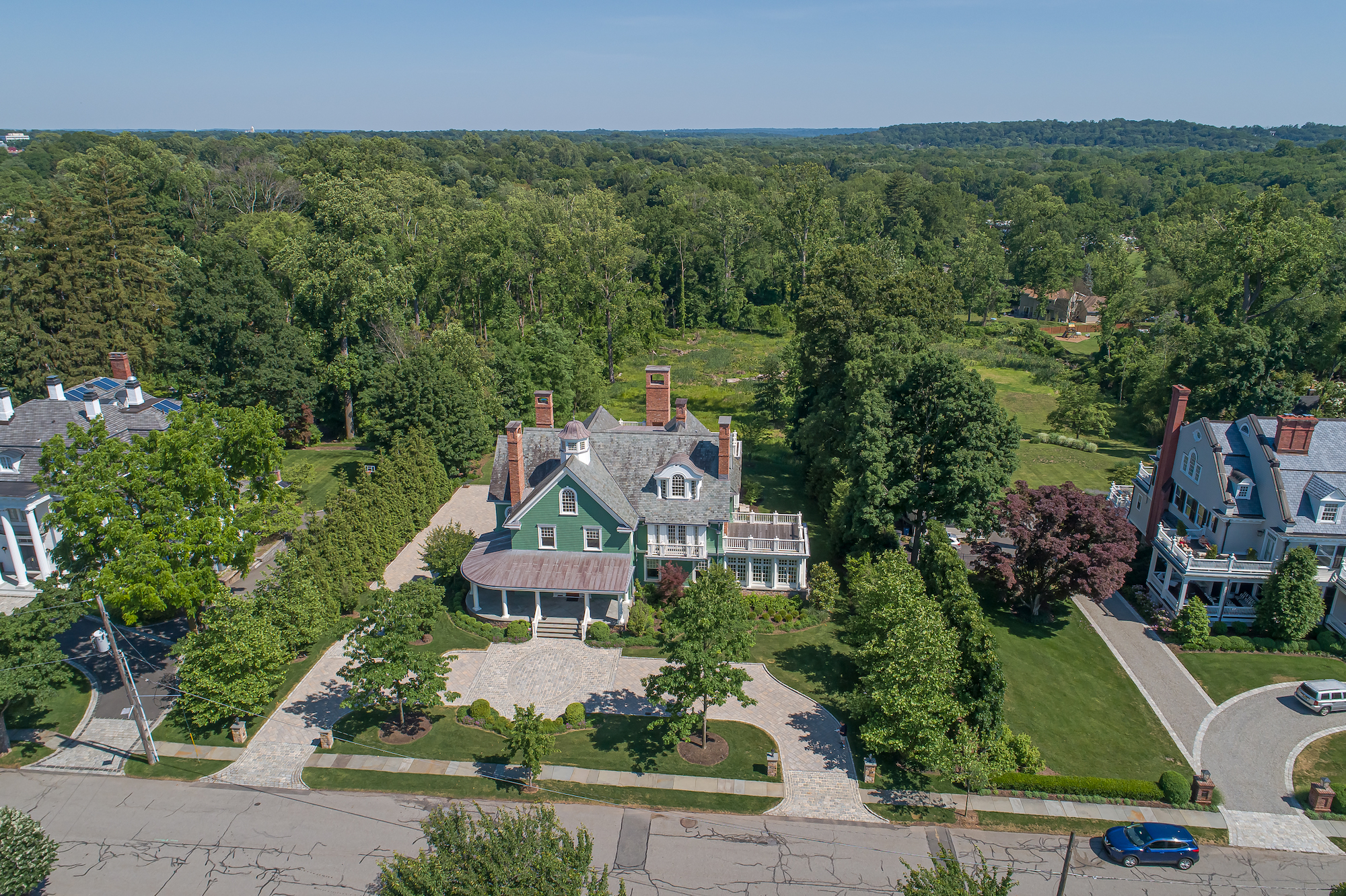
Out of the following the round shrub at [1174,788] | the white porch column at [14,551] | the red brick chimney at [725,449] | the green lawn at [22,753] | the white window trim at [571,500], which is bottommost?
the green lawn at [22,753]

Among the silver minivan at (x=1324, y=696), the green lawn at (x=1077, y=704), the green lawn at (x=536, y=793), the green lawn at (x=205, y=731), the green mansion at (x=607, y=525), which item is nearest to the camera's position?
the green lawn at (x=536, y=793)

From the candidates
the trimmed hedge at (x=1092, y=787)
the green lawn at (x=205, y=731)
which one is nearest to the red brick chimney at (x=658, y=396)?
the green lawn at (x=205, y=731)

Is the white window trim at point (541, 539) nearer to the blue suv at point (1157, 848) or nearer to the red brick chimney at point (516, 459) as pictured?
the red brick chimney at point (516, 459)

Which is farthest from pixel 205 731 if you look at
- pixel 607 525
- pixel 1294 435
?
pixel 1294 435

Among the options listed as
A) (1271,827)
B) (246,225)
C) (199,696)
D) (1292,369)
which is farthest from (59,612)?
(1292,369)

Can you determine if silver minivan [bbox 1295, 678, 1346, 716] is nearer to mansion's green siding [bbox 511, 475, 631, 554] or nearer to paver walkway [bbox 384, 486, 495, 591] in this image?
mansion's green siding [bbox 511, 475, 631, 554]

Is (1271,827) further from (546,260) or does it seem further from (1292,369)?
(546,260)
